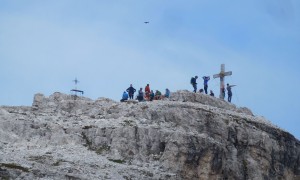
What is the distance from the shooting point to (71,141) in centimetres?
7806

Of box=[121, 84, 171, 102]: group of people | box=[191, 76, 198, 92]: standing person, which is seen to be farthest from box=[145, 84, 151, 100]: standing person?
box=[191, 76, 198, 92]: standing person

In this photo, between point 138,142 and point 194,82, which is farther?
point 194,82

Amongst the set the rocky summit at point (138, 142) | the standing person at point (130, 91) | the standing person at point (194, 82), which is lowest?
the rocky summit at point (138, 142)

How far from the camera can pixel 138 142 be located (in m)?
79.1

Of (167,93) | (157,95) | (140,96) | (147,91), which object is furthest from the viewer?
(167,93)

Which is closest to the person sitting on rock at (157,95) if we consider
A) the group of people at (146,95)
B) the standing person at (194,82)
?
the group of people at (146,95)

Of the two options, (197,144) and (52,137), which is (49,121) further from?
(197,144)

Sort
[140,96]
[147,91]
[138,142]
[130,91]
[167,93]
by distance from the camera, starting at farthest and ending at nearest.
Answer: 1. [167,93]
2. [147,91]
3. [130,91]
4. [140,96]
5. [138,142]

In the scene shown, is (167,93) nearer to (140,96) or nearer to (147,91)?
(147,91)

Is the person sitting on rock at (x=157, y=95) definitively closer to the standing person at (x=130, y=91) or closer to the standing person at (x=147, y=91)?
the standing person at (x=147, y=91)

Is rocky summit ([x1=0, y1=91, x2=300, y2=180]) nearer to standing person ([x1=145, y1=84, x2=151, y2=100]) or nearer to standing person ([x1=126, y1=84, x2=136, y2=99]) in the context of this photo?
standing person ([x1=145, y1=84, x2=151, y2=100])

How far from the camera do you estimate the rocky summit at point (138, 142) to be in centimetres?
7181

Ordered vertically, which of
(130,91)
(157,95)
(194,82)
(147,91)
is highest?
(194,82)

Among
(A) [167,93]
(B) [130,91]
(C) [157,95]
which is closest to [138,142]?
(B) [130,91]
